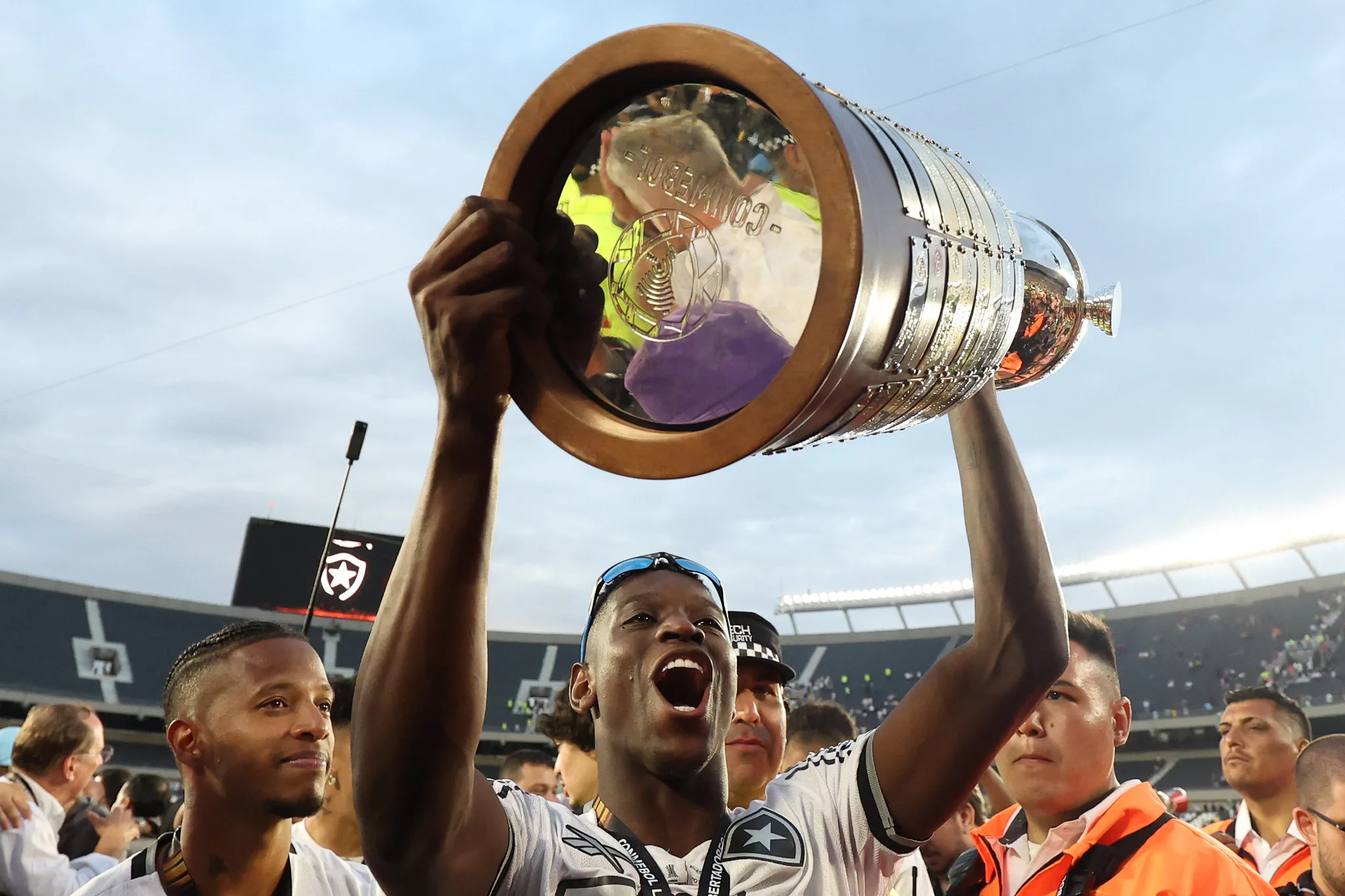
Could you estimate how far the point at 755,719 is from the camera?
3.66 metres

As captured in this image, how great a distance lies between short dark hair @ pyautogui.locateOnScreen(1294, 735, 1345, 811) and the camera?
10.9 ft

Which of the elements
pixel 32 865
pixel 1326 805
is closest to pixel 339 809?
pixel 32 865

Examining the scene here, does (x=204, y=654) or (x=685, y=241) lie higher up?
(x=685, y=241)

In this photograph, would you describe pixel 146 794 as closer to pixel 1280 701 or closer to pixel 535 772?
pixel 535 772

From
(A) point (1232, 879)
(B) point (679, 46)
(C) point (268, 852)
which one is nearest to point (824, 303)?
(B) point (679, 46)

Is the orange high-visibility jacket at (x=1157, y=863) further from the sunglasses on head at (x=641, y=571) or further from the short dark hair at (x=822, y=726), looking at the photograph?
the short dark hair at (x=822, y=726)

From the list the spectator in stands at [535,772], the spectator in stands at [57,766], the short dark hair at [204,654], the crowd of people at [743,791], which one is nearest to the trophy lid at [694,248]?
the crowd of people at [743,791]

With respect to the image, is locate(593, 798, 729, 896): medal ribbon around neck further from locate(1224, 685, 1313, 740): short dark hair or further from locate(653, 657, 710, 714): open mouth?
→ locate(1224, 685, 1313, 740): short dark hair

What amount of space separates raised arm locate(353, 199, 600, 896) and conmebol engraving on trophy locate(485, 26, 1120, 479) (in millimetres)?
73

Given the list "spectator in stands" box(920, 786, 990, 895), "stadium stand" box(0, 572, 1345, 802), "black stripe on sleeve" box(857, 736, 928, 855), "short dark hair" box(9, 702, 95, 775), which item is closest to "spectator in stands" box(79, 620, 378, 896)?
"black stripe on sleeve" box(857, 736, 928, 855)

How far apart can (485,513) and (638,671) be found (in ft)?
2.56

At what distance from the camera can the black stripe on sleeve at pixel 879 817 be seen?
206cm

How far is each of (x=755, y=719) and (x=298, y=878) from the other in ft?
5.02

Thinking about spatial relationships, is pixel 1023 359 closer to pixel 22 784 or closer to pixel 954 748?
pixel 954 748
